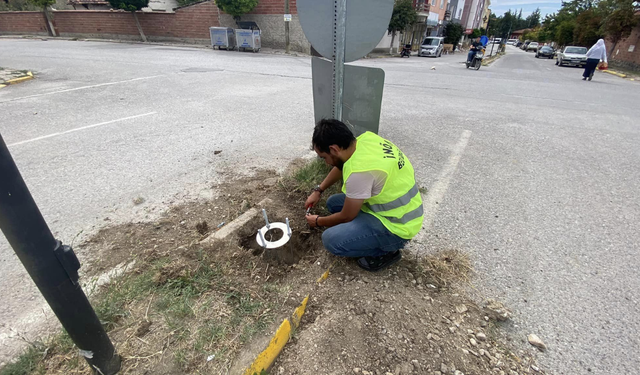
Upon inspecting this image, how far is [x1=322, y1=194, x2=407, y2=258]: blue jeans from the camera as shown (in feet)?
7.41

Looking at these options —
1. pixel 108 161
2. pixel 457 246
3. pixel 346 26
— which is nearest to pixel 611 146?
pixel 457 246

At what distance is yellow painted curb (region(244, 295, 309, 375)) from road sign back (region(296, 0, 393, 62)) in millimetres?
2298

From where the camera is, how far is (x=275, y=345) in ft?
5.80

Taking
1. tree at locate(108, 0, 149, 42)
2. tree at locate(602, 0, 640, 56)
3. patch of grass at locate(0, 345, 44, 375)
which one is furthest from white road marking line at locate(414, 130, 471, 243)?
tree at locate(602, 0, 640, 56)

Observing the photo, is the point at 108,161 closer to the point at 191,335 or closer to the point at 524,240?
the point at 191,335

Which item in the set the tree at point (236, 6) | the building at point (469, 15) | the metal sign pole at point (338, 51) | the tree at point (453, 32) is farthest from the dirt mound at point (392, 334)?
the building at point (469, 15)

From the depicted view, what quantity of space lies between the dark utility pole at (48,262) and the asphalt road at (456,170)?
86 cm

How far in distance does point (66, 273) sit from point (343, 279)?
1603 millimetres

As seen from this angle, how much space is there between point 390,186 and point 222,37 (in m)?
22.9

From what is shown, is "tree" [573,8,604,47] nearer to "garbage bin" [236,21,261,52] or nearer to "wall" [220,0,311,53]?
"wall" [220,0,311,53]

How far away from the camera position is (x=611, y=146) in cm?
537

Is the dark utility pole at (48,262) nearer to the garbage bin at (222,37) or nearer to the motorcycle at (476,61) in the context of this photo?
the motorcycle at (476,61)

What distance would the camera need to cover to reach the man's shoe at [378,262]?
2373 millimetres

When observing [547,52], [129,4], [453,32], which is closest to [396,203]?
[129,4]
